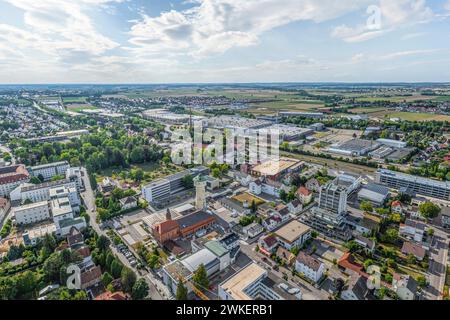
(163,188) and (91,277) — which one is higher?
(163,188)

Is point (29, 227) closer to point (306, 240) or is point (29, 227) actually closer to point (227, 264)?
point (227, 264)

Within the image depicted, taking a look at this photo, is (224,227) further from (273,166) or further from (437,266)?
(437,266)

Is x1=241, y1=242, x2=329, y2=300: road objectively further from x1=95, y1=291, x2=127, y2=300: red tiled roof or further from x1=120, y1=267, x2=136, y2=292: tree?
x1=95, y1=291, x2=127, y2=300: red tiled roof

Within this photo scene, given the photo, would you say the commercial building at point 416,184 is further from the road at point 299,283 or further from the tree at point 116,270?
the tree at point 116,270

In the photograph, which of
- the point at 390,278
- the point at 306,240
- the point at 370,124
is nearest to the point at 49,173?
the point at 306,240

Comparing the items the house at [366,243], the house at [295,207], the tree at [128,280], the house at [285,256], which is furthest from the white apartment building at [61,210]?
the house at [366,243]

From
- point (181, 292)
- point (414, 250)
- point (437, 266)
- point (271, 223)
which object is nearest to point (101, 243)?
point (181, 292)
